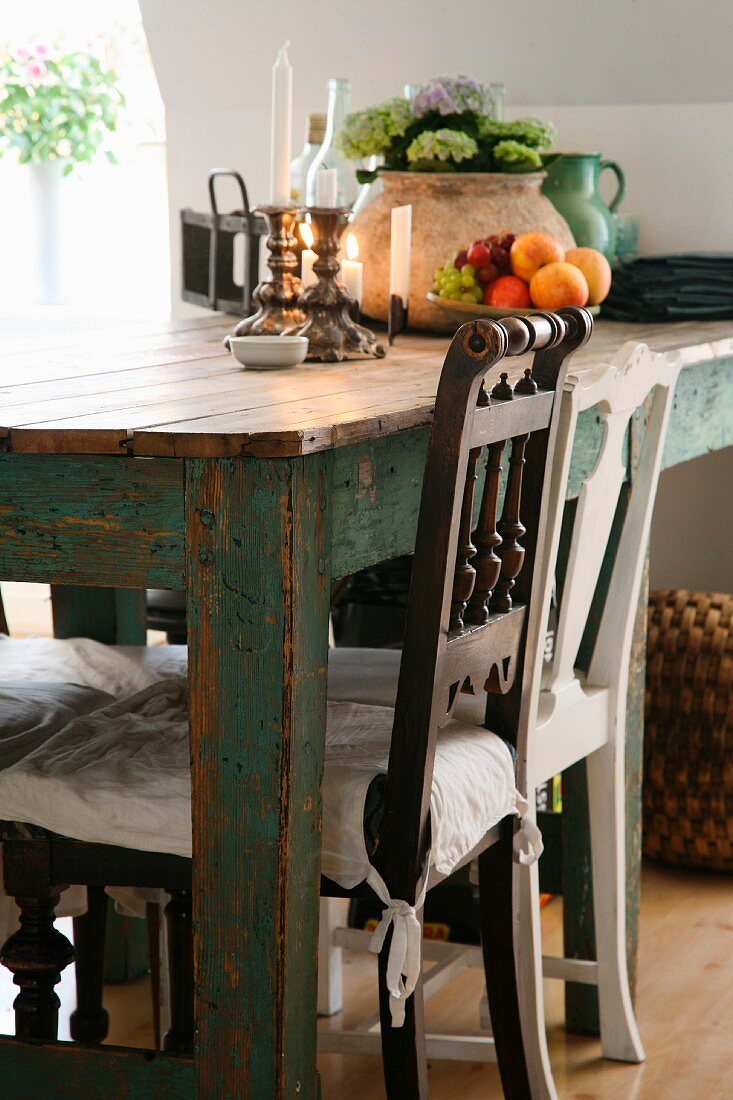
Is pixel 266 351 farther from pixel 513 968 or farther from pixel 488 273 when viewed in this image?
pixel 513 968

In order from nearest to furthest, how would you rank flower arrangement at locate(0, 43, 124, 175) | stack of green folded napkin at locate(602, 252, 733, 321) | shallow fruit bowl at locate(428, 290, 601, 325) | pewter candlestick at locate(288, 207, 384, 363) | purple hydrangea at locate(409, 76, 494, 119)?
pewter candlestick at locate(288, 207, 384, 363) → shallow fruit bowl at locate(428, 290, 601, 325) → purple hydrangea at locate(409, 76, 494, 119) → stack of green folded napkin at locate(602, 252, 733, 321) → flower arrangement at locate(0, 43, 124, 175)

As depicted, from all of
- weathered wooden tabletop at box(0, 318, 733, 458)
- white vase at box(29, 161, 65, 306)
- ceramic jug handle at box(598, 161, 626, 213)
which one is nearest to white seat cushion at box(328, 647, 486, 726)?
weathered wooden tabletop at box(0, 318, 733, 458)

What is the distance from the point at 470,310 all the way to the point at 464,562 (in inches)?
35.2

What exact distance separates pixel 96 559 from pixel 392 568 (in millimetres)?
1376

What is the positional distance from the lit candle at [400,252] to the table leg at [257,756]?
0.87 meters

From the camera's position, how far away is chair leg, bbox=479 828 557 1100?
161 centimetres

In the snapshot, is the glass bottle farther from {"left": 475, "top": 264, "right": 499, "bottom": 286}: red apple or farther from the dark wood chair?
the dark wood chair

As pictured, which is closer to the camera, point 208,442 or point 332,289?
point 208,442

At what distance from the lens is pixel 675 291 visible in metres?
2.52

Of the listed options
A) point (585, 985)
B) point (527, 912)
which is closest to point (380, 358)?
point (527, 912)

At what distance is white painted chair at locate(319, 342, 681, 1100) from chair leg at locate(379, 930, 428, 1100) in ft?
0.74

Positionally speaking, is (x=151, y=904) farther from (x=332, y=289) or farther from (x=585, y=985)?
(x=332, y=289)

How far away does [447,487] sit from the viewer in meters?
1.29

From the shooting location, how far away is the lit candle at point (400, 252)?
2.04 metres
